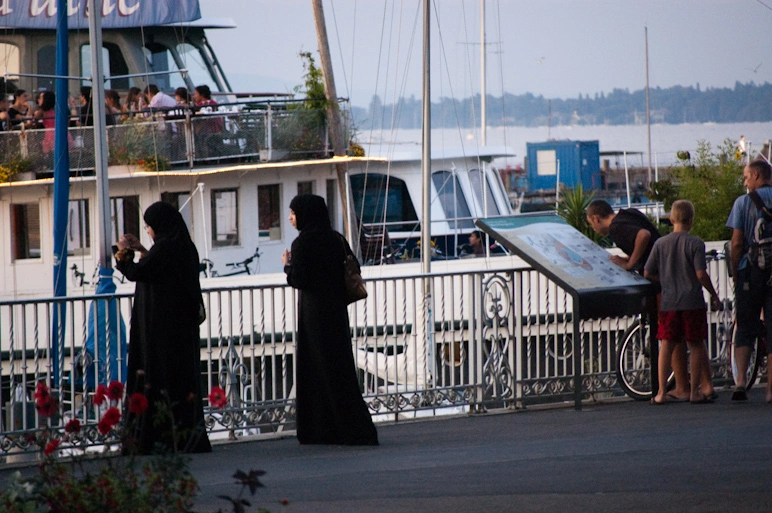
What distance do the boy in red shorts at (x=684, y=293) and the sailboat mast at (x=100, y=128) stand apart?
6466 millimetres

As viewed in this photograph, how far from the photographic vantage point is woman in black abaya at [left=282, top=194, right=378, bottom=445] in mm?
8312

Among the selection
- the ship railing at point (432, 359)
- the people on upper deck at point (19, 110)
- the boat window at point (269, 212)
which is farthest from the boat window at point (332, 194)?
the ship railing at point (432, 359)

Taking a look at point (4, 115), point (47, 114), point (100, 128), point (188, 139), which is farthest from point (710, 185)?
point (100, 128)

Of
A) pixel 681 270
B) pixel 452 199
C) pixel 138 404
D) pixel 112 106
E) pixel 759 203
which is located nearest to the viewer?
pixel 138 404

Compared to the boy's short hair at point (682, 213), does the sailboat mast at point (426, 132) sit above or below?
above

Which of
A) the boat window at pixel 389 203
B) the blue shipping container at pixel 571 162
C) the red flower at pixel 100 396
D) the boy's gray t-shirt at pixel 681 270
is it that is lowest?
the red flower at pixel 100 396

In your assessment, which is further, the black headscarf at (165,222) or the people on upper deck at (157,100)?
the people on upper deck at (157,100)

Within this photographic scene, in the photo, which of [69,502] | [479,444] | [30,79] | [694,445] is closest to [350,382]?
[479,444]

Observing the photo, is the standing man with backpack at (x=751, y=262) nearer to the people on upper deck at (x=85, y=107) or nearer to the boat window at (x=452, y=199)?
the people on upper deck at (x=85, y=107)

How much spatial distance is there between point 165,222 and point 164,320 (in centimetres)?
72

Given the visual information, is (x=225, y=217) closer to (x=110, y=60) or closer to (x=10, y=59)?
(x=110, y=60)

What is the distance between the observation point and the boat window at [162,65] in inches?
883

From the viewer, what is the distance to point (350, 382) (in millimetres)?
8406

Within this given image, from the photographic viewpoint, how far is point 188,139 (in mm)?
19469
